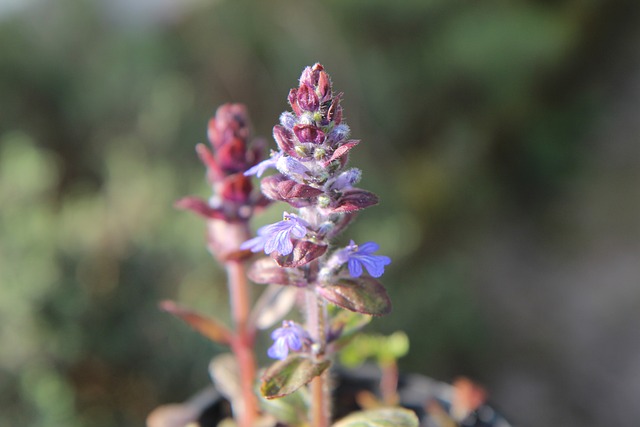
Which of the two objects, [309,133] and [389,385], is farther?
[389,385]

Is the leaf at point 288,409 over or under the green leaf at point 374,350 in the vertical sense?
under

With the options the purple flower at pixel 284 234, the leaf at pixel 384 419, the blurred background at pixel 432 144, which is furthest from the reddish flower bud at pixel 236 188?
the blurred background at pixel 432 144

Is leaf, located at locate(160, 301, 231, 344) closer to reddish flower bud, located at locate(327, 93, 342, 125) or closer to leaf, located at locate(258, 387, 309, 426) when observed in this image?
leaf, located at locate(258, 387, 309, 426)

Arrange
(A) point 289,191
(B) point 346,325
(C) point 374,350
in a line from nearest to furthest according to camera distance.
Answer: (A) point 289,191
(B) point 346,325
(C) point 374,350

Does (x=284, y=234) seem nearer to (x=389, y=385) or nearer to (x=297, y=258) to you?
(x=297, y=258)

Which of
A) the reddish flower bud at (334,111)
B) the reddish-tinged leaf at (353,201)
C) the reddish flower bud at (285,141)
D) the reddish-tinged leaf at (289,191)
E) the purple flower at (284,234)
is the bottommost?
the purple flower at (284,234)

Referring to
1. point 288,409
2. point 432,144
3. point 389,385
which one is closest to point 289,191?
point 288,409

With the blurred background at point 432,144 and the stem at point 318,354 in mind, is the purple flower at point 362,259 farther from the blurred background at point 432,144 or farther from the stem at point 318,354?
the blurred background at point 432,144

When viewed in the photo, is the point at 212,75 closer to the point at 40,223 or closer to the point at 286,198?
the point at 40,223
